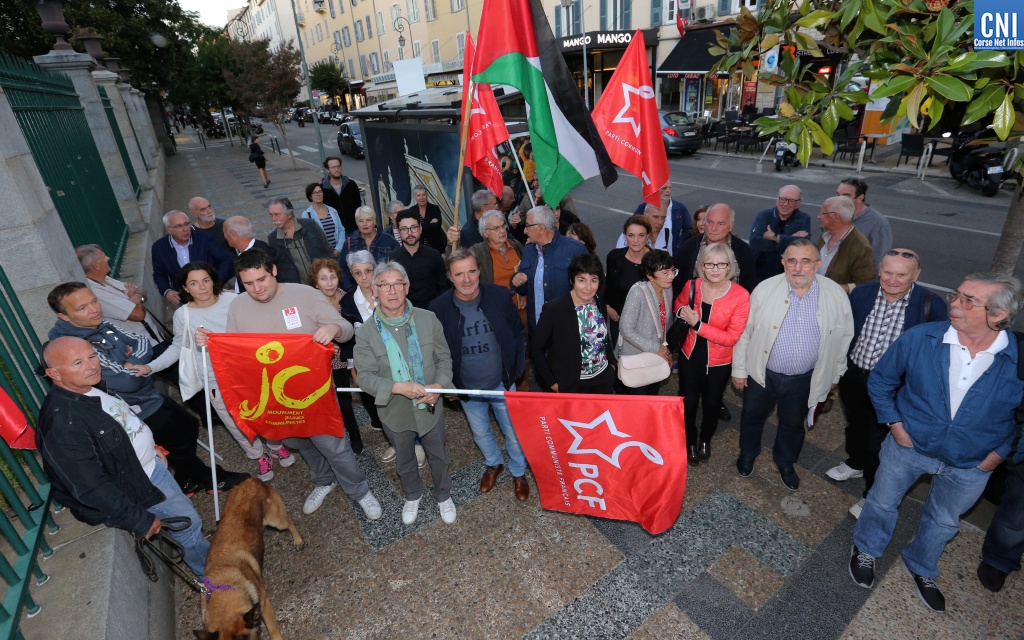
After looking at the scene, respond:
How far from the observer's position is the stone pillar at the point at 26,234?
12.2 feet

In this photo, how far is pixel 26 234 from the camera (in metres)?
3.78

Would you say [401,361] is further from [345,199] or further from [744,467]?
[345,199]

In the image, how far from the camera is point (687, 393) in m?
4.34

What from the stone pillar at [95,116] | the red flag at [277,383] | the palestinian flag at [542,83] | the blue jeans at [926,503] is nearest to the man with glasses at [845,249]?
the blue jeans at [926,503]

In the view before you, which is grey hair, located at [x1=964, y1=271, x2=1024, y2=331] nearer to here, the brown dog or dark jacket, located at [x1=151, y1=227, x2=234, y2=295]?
the brown dog

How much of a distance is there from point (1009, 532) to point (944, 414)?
0.97m

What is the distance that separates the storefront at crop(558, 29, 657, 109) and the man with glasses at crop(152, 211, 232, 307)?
76.4ft

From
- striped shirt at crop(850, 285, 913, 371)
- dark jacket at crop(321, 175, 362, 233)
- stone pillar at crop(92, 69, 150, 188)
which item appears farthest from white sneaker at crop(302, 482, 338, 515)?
stone pillar at crop(92, 69, 150, 188)

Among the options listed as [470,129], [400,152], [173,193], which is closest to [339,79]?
[173,193]

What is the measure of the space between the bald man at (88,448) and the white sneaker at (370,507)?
1.53 meters

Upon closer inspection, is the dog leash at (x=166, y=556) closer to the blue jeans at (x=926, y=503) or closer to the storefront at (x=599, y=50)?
the blue jeans at (x=926, y=503)

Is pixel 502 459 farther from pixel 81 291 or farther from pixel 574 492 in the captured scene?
pixel 81 291

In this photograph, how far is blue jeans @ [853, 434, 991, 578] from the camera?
117 inches

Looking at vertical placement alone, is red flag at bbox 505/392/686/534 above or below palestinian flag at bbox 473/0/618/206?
below
